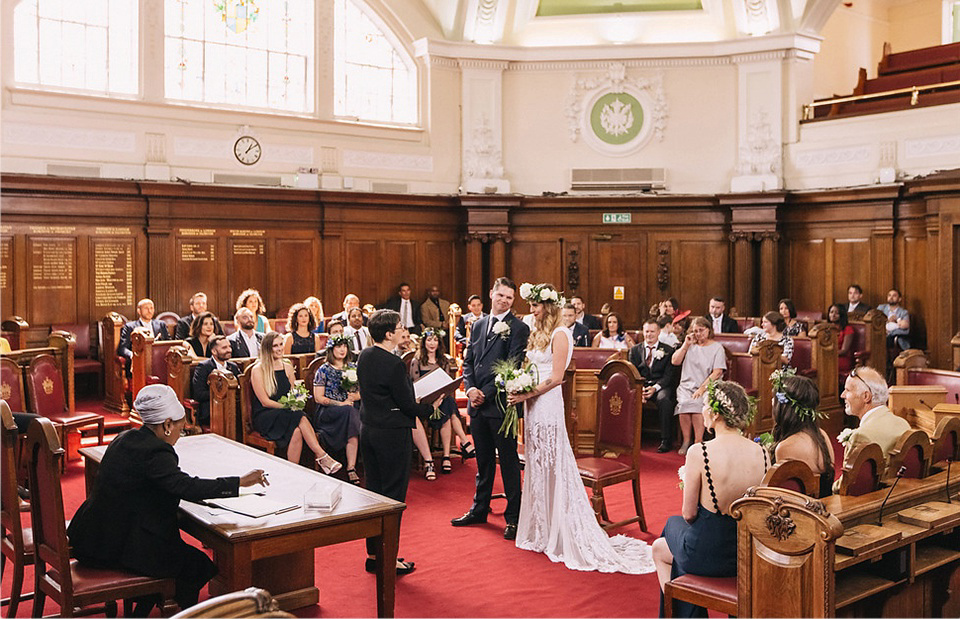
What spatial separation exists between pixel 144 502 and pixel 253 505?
0.48 metres

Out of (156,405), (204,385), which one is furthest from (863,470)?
(204,385)

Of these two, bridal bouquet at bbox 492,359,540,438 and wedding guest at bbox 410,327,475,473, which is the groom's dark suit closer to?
bridal bouquet at bbox 492,359,540,438

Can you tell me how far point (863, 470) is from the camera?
4.53 m

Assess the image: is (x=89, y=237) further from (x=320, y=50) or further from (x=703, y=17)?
(x=703, y=17)

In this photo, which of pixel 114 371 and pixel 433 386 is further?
pixel 114 371

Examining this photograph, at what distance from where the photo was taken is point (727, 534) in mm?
4141

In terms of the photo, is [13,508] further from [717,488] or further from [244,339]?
[244,339]

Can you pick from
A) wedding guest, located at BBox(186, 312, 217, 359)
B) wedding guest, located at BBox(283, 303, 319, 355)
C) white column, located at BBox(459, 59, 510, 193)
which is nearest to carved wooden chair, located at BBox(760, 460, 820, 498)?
wedding guest, located at BBox(283, 303, 319, 355)

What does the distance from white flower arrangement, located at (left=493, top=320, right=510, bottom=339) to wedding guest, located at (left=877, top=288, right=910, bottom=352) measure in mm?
8423

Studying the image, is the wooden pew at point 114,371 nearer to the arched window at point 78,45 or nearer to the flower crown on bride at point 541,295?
the arched window at point 78,45

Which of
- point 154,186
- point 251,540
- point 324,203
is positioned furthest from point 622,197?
point 251,540

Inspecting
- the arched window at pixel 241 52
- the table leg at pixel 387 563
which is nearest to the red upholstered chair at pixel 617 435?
the table leg at pixel 387 563

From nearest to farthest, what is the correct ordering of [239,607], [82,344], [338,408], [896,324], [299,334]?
1. [239,607]
2. [338,408]
3. [299,334]
4. [82,344]
5. [896,324]

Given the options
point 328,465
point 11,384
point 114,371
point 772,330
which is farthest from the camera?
point 114,371
